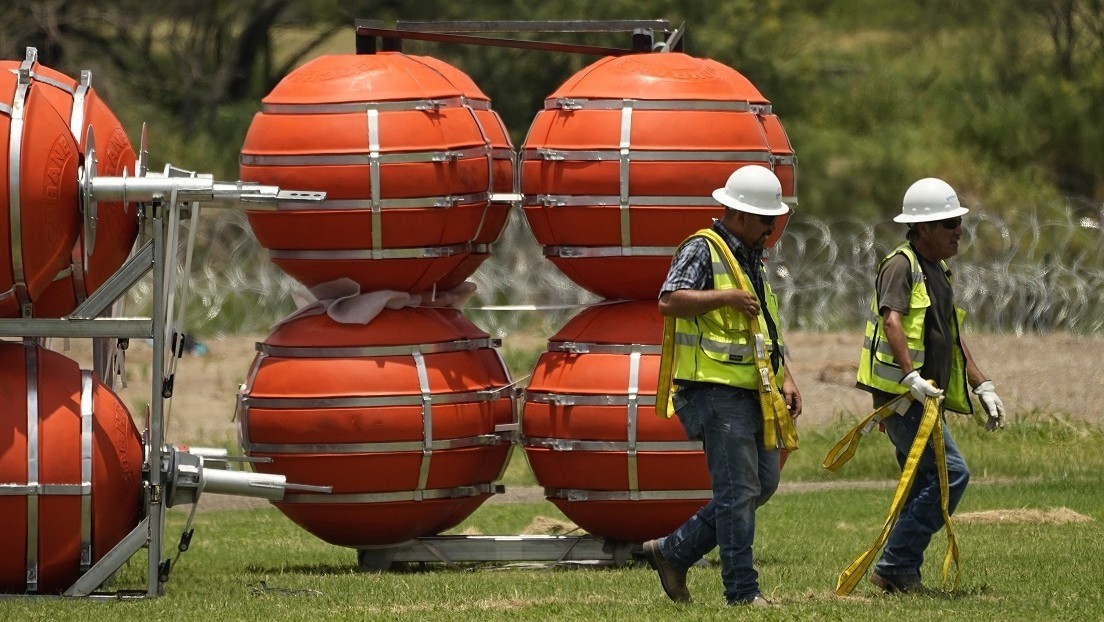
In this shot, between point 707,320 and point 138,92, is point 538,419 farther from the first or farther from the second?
point 138,92

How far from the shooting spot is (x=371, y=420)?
980 cm

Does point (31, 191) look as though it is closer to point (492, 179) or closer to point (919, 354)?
point (492, 179)

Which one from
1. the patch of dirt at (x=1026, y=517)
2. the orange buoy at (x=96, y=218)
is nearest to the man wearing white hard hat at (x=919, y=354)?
the patch of dirt at (x=1026, y=517)

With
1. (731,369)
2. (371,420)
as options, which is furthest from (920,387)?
(371,420)

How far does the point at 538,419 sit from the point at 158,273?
244 centimetres

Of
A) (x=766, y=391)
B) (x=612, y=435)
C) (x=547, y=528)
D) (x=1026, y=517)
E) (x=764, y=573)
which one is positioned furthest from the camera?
(x=547, y=528)

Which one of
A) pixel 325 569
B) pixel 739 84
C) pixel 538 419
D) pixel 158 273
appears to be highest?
pixel 739 84

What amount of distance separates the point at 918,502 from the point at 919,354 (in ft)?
2.22

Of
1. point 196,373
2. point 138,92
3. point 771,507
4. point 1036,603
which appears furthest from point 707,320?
point 138,92

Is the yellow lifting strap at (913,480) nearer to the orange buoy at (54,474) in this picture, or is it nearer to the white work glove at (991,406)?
the white work glove at (991,406)

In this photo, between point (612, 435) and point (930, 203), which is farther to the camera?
point (612, 435)

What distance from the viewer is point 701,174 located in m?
9.88

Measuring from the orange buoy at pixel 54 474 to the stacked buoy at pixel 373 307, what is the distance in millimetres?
1319

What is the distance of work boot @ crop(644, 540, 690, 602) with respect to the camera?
8234mm
